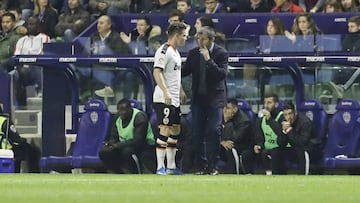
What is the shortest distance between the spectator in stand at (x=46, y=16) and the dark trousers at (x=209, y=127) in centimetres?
601

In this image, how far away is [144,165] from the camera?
58.5 ft

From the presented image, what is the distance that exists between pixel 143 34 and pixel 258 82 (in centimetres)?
205

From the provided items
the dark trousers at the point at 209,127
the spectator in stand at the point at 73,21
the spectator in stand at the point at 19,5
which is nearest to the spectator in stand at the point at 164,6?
the spectator in stand at the point at 73,21

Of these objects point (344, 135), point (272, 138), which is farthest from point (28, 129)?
point (344, 135)

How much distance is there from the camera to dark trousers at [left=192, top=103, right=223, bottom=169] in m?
16.0

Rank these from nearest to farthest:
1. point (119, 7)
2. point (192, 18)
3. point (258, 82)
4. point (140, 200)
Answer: point (140, 200), point (258, 82), point (192, 18), point (119, 7)

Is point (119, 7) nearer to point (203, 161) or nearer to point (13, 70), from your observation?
point (13, 70)

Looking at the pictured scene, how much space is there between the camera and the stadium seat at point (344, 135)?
1730 cm

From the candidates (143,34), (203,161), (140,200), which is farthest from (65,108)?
(140,200)

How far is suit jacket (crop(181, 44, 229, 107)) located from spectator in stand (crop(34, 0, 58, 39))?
231 inches

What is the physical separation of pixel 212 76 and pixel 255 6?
4.92 meters

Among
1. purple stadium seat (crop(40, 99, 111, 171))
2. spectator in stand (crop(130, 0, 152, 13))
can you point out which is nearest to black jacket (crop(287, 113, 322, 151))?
purple stadium seat (crop(40, 99, 111, 171))

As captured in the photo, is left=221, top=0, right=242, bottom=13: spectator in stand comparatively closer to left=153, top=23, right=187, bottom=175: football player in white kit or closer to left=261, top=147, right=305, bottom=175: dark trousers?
left=261, top=147, right=305, bottom=175: dark trousers

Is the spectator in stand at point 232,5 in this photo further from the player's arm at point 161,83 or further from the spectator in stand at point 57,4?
the player's arm at point 161,83
